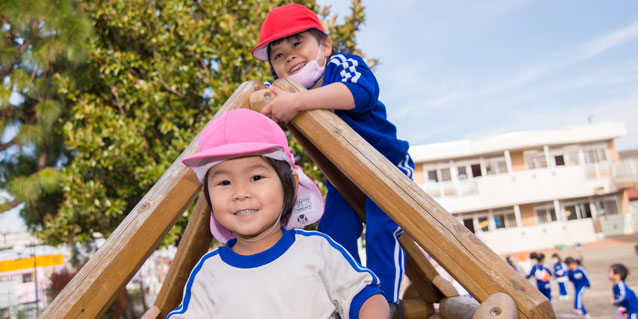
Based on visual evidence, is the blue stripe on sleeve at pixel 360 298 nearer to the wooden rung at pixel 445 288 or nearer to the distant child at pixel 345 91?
the distant child at pixel 345 91

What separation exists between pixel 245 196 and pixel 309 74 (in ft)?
2.93

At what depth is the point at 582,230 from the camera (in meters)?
26.9

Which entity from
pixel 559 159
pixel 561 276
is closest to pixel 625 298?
pixel 561 276

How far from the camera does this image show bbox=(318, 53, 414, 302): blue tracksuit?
1.99m

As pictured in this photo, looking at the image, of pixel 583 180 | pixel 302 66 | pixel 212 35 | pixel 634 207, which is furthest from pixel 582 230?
pixel 302 66

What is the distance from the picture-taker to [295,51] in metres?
2.27

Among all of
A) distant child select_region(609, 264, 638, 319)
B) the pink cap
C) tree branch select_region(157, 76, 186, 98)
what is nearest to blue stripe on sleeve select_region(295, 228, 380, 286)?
the pink cap

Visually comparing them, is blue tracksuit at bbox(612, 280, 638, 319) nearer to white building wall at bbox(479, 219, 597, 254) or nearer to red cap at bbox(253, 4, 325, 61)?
red cap at bbox(253, 4, 325, 61)

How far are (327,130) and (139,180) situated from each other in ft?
21.5

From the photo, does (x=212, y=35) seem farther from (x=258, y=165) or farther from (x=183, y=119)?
(x=258, y=165)

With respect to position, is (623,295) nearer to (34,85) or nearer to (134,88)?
(134,88)

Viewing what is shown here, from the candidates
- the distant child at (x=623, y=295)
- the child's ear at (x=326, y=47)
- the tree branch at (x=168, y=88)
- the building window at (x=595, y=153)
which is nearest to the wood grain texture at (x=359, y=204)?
the child's ear at (x=326, y=47)

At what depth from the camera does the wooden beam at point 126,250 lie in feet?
5.10

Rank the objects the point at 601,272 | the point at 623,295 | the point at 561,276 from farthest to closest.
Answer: the point at 601,272, the point at 561,276, the point at 623,295
